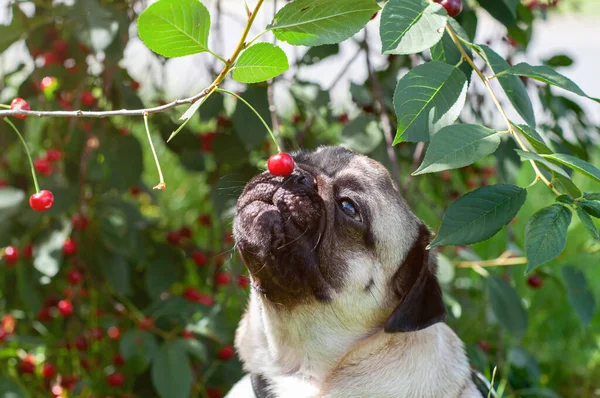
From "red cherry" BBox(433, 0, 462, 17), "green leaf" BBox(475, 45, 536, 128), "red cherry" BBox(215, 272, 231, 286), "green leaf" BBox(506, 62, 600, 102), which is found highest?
"red cherry" BBox(433, 0, 462, 17)

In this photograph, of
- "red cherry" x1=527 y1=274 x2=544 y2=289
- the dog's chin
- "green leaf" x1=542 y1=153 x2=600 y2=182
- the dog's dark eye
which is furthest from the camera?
"red cherry" x1=527 y1=274 x2=544 y2=289

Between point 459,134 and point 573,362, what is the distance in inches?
113

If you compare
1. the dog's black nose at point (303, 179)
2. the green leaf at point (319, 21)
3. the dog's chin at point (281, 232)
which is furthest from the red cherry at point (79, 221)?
the green leaf at point (319, 21)

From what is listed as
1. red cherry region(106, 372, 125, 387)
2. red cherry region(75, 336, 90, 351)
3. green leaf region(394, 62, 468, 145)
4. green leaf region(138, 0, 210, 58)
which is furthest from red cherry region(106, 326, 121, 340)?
green leaf region(394, 62, 468, 145)

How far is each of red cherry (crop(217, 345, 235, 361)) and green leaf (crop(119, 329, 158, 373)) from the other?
0.43 m

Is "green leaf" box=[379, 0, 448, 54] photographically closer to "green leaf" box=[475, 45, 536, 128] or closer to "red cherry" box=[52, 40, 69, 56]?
"green leaf" box=[475, 45, 536, 128]

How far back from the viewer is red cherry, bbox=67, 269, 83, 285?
3143 millimetres

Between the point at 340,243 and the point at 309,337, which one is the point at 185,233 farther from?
the point at 340,243

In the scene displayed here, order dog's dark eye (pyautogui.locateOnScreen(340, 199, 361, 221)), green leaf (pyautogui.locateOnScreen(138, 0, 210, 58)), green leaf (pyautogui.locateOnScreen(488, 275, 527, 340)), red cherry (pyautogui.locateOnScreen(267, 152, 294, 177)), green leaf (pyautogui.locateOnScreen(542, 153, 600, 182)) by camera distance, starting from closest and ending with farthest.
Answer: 1. green leaf (pyautogui.locateOnScreen(542, 153, 600, 182))
2. green leaf (pyautogui.locateOnScreen(138, 0, 210, 58))
3. red cherry (pyautogui.locateOnScreen(267, 152, 294, 177))
4. dog's dark eye (pyautogui.locateOnScreen(340, 199, 361, 221))
5. green leaf (pyautogui.locateOnScreen(488, 275, 527, 340))

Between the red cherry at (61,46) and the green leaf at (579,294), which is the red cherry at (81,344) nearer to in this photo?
the red cherry at (61,46)

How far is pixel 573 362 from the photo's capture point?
3.96 meters

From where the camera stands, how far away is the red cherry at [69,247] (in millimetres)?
3088

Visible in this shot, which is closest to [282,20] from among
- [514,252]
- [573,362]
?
[514,252]

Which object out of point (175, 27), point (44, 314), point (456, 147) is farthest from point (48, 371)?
point (456, 147)
